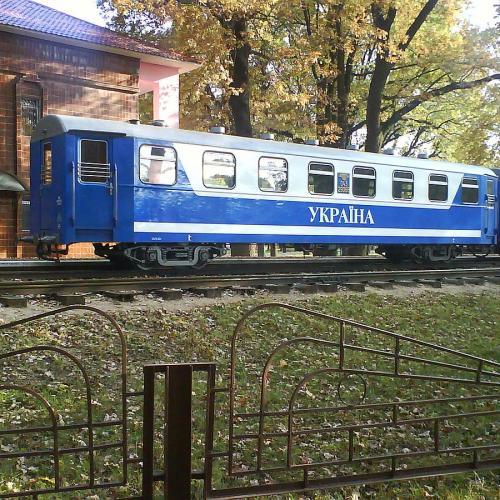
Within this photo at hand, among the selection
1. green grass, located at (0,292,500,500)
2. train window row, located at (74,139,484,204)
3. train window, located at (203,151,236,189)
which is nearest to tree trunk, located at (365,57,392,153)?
train window row, located at (74,139,484,204)

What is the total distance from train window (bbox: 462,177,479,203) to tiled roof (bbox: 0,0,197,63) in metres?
10.7

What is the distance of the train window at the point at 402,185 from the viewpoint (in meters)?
15.4

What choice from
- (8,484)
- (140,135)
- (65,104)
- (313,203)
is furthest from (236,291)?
(65,104)

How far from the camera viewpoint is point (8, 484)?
12.6ft

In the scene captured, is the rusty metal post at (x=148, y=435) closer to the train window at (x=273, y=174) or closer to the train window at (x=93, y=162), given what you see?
the train window at (x=93, y=162)

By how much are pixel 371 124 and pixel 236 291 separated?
1342 centimetres

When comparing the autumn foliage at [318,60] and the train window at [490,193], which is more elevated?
the autumn foliage at [318,60]

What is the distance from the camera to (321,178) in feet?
46.1

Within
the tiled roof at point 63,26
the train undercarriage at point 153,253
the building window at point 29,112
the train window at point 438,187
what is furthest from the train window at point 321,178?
the building window at point 29,112

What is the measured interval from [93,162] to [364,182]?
684 cm

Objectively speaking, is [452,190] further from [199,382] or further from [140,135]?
[199,382]

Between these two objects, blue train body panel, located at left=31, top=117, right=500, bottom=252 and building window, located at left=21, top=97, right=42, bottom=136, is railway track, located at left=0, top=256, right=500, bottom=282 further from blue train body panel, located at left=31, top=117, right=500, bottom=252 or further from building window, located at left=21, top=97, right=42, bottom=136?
building window, located at left=21, top=97, right=42, bottom=136

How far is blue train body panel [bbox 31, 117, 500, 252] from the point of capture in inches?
440

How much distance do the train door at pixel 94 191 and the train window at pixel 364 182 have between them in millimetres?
6253
